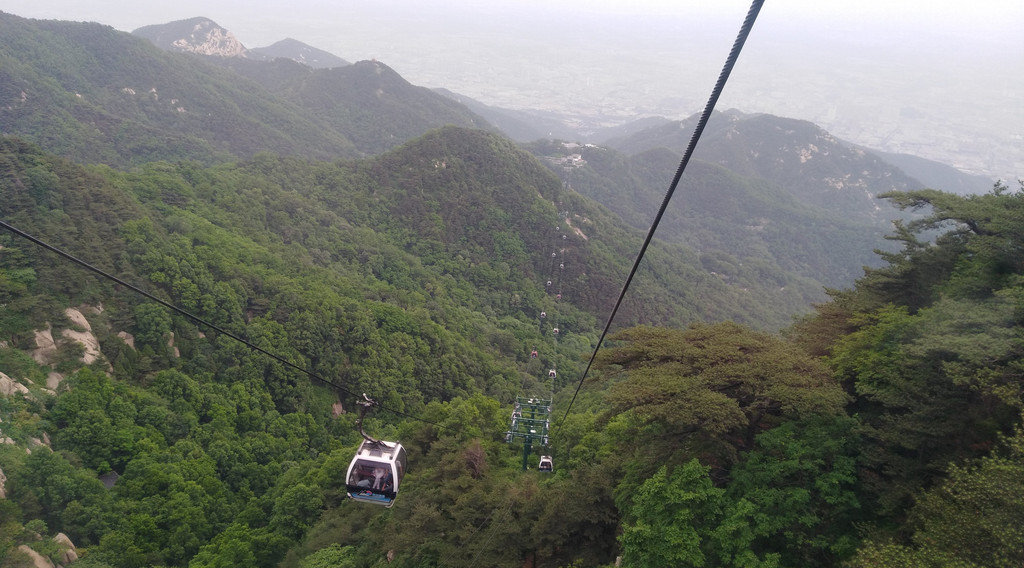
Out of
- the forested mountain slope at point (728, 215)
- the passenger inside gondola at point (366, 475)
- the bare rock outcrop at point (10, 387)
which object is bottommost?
the bare rock outcrop at point (10, 387)

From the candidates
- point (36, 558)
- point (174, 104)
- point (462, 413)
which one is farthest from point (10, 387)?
point (174, 104)

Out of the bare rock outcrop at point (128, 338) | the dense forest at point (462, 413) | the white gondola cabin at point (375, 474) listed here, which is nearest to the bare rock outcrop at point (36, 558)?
the dense forest at point (462, 413)

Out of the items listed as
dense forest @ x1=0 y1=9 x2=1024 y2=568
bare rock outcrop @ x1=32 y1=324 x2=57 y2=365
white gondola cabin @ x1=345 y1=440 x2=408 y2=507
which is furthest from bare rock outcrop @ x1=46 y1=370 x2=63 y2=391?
white gondola cabin @ x1=345 y1=440 x2=408 y2=507

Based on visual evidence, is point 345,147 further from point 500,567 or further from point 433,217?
point 500,567

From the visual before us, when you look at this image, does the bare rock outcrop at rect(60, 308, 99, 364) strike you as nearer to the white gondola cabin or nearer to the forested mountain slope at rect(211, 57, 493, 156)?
the white gondola cabin

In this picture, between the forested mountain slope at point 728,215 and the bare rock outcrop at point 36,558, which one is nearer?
the bare rock outcrop at point 36,558

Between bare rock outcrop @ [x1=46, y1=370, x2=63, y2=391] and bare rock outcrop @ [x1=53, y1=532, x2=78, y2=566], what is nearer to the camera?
bare rock outcrop @ [x1=53, y1=532, x2=78, y2=566]

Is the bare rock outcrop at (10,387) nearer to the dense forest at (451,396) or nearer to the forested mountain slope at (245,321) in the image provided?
the dense forest at (451,396)
